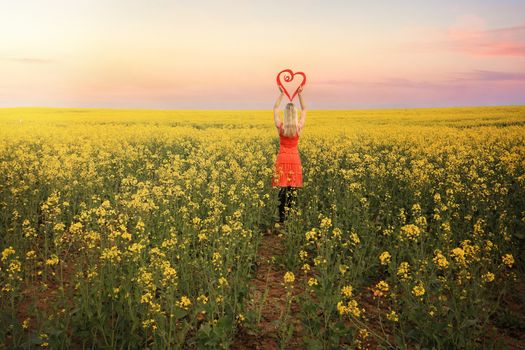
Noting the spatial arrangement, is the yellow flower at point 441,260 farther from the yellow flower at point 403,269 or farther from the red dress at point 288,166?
the red dress at point 288,166

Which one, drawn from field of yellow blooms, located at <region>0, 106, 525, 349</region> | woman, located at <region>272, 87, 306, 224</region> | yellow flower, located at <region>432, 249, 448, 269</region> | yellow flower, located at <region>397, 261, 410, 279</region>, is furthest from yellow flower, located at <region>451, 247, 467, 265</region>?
woman, located at <region>272, 87, 306, 224</region>

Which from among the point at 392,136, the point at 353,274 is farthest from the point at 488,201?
the point at 392,136

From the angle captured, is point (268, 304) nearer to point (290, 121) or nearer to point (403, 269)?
point (403, 269)

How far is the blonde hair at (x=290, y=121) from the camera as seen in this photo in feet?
29.3

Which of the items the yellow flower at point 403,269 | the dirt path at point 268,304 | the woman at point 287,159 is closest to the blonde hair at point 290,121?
the woman at point 287,159

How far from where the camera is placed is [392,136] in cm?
1847

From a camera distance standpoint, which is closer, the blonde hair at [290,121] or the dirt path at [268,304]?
the dirt path at [268,304]

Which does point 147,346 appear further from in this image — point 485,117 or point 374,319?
point 485,117

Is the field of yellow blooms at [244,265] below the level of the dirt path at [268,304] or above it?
above

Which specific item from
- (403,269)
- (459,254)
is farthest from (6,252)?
(459,254)

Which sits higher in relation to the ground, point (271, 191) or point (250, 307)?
point (271, 191)

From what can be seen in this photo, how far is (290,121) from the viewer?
29.3 feet

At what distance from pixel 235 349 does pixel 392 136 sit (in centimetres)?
1488

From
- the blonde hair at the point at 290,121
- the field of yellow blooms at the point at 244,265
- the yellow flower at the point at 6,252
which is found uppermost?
the blonde hair at the point at 290,121
